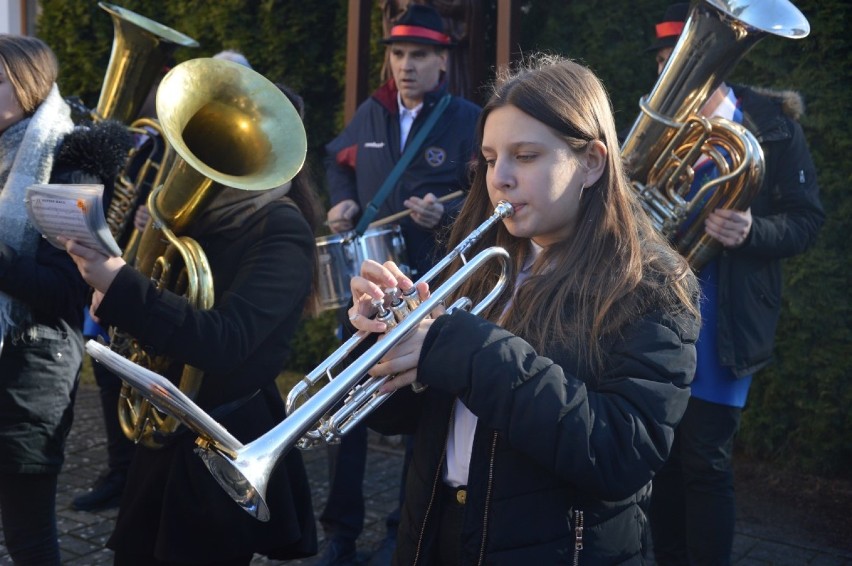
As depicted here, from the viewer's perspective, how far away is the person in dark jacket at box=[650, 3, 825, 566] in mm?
3145

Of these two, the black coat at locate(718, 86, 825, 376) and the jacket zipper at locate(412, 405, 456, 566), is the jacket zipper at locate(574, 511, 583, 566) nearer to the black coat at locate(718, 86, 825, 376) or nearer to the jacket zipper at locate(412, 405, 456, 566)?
the jacket zipper at locate(412, 405, 456, 566)

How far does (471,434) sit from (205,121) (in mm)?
1187

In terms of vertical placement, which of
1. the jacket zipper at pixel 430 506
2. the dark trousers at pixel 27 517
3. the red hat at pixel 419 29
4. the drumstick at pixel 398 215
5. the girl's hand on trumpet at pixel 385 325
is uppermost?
the red hat at pixel 419 29

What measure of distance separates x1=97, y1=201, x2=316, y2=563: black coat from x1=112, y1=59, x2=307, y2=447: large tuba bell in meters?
0.08

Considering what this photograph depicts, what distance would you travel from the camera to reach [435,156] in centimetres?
409

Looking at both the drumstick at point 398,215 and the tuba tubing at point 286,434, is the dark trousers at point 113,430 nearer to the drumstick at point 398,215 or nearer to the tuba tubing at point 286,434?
Answer: the drumstick at point 398,215

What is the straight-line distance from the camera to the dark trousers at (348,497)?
3807 millimetres

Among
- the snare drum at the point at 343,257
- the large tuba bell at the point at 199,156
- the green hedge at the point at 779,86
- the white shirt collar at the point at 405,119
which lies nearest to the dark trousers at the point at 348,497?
the snare drum at the point at 343,257

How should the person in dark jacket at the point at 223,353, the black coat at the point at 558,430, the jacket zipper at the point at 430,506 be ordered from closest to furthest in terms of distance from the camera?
the black coat at the point at 558,430
the jacket zipper at the point at 430,506
the person in dark jacket at the point at 223,353

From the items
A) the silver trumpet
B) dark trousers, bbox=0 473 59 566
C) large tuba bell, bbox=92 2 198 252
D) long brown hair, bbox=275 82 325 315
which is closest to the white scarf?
dark trousers, bbox=0 473 59 566

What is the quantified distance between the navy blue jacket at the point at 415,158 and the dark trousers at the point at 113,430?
1526mm

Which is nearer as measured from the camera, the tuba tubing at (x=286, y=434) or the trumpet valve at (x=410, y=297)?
the tuba tubing at (x=286, y=434)

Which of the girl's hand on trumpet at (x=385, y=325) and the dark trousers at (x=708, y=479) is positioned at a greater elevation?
the girl's hand on trumpet at (x=385, y=325)

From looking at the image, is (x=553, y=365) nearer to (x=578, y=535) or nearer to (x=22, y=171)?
(x=578, y=535)
